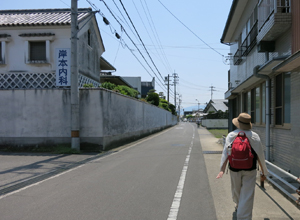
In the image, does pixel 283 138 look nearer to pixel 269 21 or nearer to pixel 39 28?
pixel 269 21

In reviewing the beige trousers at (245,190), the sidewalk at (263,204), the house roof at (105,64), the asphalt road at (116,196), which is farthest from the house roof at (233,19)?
the house roof at (105,64)

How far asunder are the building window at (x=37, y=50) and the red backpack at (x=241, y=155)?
620 inches

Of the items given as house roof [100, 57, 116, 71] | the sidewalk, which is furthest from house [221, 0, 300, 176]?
house roof [100, 57, 116, 71]

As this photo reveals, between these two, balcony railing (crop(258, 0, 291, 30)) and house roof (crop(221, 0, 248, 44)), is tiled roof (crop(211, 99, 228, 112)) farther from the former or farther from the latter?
balcony railing (crop(258, 0, 291, 30))

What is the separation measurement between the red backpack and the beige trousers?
16cm

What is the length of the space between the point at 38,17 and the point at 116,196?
646 inches

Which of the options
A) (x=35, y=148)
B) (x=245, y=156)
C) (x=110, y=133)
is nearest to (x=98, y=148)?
(x=110, y=133)

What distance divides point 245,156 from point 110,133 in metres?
11.5

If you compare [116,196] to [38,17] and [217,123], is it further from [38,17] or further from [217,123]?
[217,123]

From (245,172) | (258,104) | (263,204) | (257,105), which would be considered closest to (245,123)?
(245,172)

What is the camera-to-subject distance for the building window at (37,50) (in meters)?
17.5

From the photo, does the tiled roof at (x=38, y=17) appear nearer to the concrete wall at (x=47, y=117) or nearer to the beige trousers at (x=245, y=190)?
the concrete wall at (x=47, y=117)

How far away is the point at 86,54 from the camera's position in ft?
62.4

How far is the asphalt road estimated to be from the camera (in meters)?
4.91
